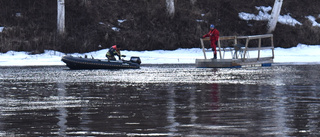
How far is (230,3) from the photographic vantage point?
47438 millimetres

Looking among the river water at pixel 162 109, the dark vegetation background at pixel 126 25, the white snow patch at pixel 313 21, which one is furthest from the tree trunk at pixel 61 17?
the river water at pixel 162 109

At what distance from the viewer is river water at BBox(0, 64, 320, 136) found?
931 cm

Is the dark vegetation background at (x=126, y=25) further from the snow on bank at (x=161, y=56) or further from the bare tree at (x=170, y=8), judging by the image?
the snow on bank at (x=161, y=56)

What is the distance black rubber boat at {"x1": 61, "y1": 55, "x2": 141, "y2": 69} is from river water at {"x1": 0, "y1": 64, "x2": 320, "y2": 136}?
1126 cm

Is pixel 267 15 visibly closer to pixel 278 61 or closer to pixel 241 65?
pixel 278 61

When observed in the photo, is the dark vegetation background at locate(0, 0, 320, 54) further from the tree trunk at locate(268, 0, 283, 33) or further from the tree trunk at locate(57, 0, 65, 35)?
the tree trunk at locate(268, 0, 283, 33)

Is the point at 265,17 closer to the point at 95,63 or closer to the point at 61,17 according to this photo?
the point at 61,17

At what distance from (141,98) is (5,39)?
25498mm

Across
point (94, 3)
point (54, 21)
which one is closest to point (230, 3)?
point (94, 3)

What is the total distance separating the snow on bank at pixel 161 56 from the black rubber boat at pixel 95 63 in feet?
14.8

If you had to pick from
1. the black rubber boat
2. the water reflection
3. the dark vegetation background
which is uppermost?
the dark vegetation background

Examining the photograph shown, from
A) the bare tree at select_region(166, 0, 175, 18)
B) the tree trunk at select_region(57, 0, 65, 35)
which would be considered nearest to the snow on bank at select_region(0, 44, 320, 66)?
the tree trunk at select_region(57, 0, 65, 35)

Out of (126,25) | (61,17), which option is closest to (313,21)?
(126,25)

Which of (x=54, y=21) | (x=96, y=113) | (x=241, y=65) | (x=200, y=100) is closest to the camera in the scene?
(x=96, y=113)
